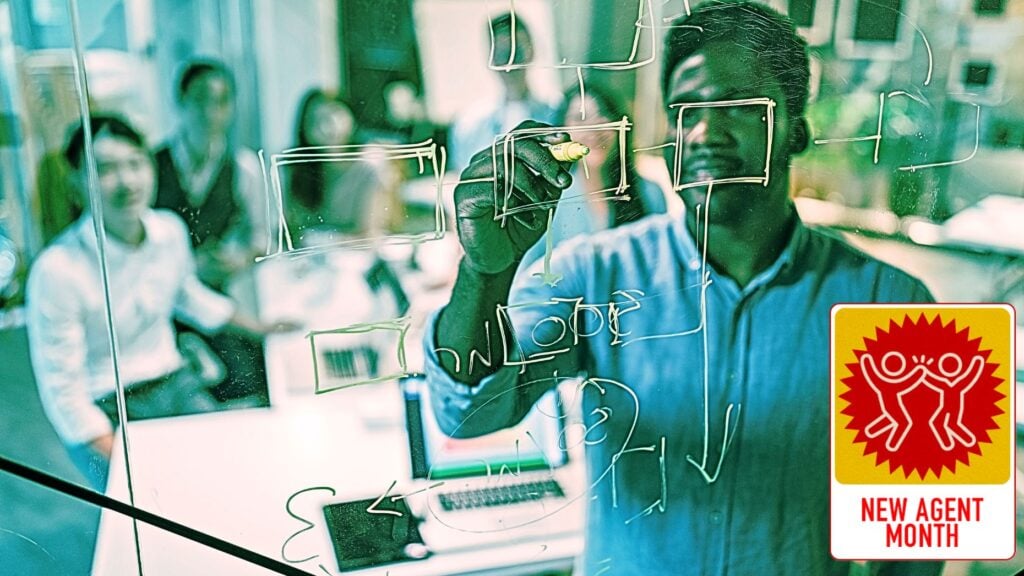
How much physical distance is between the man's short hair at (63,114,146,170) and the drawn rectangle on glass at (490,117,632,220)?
1.66 ft

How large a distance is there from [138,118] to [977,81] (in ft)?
4.05

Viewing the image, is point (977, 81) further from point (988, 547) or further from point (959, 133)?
point (988, 547)

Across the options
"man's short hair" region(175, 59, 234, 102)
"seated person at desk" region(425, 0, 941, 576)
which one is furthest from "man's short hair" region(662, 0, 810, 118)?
"man's short hair" region(175, 59, 234, 102)

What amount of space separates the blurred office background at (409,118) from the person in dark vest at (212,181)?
Result: 20mm

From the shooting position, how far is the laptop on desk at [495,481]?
1.38 meters

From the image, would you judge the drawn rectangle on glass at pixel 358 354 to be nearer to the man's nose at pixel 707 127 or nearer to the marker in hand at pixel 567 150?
the marker in hand at pixel 567 150

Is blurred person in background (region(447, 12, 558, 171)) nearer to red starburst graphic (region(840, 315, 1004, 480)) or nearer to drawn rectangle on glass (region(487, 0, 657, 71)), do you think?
drawn rectangle on glass (region(487, 0, 657, 71))

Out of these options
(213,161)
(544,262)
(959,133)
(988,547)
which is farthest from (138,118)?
(988,547)

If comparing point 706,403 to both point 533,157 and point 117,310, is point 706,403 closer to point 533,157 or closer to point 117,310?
point 533,157

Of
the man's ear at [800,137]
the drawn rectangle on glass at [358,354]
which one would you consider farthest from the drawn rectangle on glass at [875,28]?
the drawn rectangle on glass at [358,354]

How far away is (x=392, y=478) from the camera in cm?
138

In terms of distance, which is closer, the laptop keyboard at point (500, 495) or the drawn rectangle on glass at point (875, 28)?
the drawn rectangle on glass at point (875, 28)

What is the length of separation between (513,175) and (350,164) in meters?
0.24

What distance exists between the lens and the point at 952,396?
1.42 m
